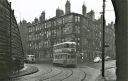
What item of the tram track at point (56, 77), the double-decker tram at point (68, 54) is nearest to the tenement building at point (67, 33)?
the double-decker tram at point (68, 54)

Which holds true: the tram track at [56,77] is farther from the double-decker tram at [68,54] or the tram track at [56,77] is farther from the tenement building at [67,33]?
the tenement building at [67,33]

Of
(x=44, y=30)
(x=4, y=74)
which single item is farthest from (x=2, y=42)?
(x=44, y=30)

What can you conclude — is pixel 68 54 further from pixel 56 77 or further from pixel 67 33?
pixel 67 33

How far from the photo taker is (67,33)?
63.8 m

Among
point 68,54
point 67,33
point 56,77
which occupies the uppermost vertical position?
point 67,33

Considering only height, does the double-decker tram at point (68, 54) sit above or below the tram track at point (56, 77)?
above

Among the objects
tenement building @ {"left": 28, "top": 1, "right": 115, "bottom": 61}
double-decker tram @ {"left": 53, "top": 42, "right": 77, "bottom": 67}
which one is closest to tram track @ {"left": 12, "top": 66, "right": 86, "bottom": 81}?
double-decker tram @ {"left": 53, "top": 42, "right": 77, "bottom": 67}

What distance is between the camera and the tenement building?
6329 cm

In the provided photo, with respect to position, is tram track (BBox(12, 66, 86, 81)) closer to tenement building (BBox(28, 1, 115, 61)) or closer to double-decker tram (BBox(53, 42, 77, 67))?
double-decker tram (BBox(53, 42, 77, 67))

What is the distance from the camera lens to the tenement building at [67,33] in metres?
63.3

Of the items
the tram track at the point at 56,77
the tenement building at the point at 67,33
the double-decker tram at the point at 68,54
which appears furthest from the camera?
the tenement building at the point at 67,33

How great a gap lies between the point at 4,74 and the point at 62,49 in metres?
18.8

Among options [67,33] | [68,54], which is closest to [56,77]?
[68,54]

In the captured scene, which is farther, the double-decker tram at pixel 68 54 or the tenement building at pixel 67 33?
the tenement building at pixel 67 33
